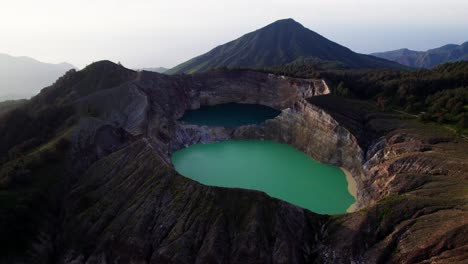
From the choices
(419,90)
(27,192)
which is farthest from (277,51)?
(27,192)

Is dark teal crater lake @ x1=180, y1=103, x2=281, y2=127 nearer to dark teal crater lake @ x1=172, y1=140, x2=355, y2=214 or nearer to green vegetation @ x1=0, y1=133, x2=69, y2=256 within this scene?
dark teal crater lake @ x1=172, y1=140, x2=355, y2=214

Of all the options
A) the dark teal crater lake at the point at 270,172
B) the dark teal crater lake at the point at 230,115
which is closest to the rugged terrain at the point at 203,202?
the dark teal crater lake at the point at 270,172

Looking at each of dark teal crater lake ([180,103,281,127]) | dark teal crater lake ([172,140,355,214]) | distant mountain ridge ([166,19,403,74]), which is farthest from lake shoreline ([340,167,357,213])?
distant mountain ridge ([166,19,403,74])

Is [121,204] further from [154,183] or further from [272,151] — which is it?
[272,151]

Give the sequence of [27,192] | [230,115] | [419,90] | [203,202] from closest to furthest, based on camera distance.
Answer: [203,202], [27,192], [419,90], [230,115]

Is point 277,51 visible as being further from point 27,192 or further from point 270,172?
point 27,192

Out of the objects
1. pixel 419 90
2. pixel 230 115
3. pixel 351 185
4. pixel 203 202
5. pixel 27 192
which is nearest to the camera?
pixel 203 202
